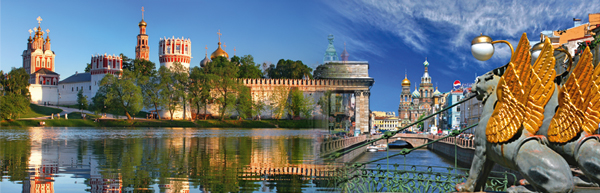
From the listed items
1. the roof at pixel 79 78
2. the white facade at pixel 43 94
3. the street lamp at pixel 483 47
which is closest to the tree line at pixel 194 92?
the roof at pixel 79 78

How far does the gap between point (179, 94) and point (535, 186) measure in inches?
1877

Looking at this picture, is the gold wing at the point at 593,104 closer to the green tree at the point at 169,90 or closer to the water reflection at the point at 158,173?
the water reflection at the point at 158,173

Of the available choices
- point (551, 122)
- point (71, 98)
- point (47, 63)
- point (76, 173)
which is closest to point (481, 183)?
point (551, 122)

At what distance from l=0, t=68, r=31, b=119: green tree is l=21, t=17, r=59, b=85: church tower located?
10.1 m

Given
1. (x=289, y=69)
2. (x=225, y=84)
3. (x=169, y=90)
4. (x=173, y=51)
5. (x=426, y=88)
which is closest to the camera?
(x=225, y=84)

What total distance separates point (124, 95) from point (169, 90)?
4.71 meters

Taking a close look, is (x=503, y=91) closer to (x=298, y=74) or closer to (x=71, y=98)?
(x=298, y=74)

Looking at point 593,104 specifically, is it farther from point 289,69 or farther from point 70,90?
point 70,90

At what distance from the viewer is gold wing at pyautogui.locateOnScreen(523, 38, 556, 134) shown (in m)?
3.76

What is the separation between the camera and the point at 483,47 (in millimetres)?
4949

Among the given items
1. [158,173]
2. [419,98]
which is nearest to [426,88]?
[419,98]

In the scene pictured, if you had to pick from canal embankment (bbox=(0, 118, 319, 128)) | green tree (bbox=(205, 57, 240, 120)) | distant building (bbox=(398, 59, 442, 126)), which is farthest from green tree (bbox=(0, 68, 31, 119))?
distant building (bbox=(398, 59, 442, 126))

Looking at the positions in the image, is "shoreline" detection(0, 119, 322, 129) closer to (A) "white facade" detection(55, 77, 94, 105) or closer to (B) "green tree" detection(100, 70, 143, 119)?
(B) "green tree" detection(100, 70, 143, 119)

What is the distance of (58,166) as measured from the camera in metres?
12.8
